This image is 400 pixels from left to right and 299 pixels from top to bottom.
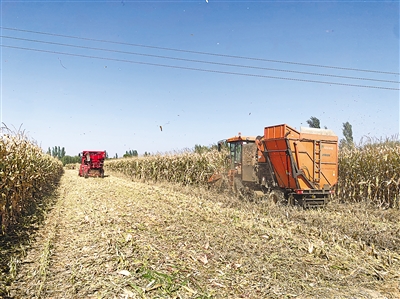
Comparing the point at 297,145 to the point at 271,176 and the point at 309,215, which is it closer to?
the point at 271,176

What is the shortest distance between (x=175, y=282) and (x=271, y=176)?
6165mm

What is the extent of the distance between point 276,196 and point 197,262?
5161 millimetres

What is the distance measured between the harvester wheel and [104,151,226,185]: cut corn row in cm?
465

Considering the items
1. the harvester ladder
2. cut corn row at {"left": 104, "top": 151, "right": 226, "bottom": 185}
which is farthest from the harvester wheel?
cut corn row at {"left": 104, "top": 151, "right": 226, "bottom": 185}

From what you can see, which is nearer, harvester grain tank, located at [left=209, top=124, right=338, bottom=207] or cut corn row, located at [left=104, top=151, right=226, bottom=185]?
harvester grain tank, located at [left=209, top=124, right=338, bottom=207]

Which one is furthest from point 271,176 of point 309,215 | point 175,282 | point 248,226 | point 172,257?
point 175,282

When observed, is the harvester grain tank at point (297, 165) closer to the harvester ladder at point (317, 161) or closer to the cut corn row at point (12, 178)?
the harvester ladder at point (317, 161)

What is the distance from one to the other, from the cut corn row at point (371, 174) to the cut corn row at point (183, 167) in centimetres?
504

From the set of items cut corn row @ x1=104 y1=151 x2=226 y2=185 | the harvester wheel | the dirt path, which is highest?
cut corn row @ x1=104 y1=151 x2=226 y2=185

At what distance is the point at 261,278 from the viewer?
369 centimetres

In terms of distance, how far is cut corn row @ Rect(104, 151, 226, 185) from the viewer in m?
14.4

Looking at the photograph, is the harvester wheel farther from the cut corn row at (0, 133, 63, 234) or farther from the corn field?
the cut corn row at (0, 133, 63, 234)

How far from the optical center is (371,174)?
31.3ft

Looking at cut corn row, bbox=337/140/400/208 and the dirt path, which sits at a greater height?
cut corn row, bbox=337/140/400/208
